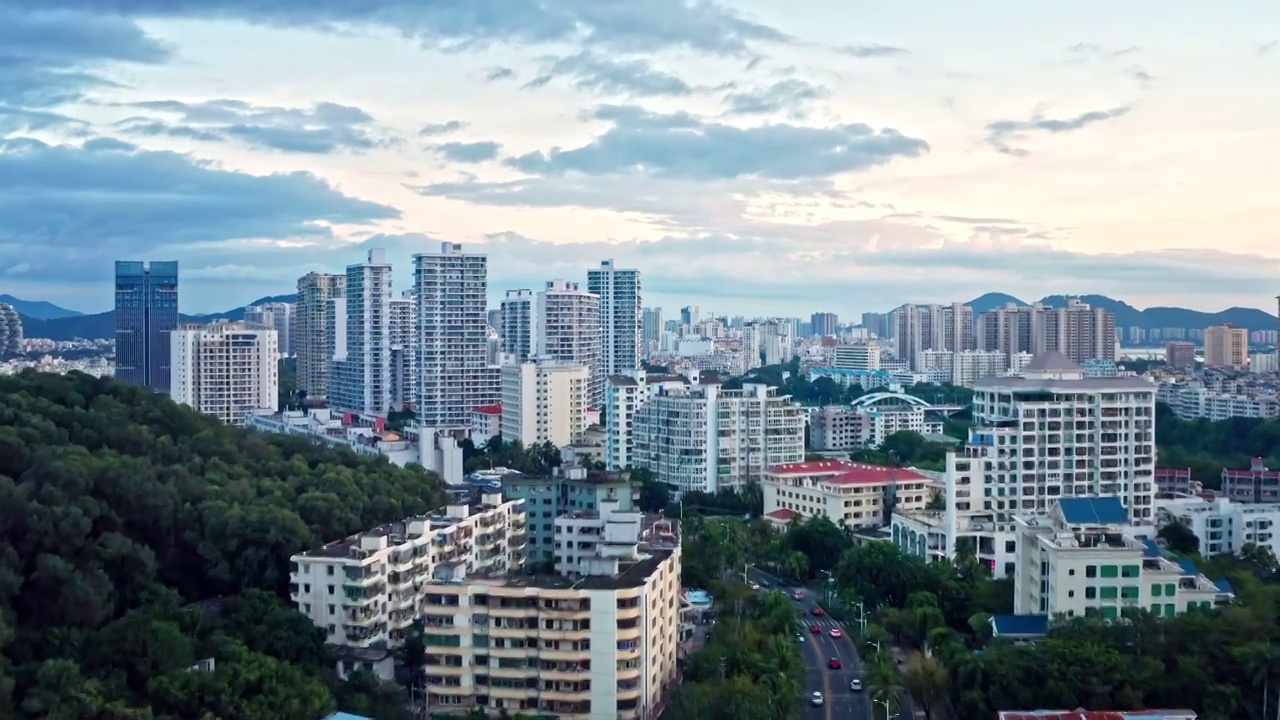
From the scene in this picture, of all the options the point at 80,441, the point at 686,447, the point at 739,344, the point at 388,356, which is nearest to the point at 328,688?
the point at 80,441

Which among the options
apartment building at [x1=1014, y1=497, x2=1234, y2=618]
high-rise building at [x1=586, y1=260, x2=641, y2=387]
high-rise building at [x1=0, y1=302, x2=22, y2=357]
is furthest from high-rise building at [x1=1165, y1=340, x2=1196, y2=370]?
apartment building at [x1=1014, y1=497, x2=1234, y2=618]

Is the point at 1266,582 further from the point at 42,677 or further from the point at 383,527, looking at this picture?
the point at 42,677

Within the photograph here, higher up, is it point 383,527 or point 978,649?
point 383,527

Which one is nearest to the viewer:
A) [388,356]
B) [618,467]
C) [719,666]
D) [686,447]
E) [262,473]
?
[719,666]

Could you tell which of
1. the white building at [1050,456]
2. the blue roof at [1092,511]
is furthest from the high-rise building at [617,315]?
the blue roof at [1092,511]

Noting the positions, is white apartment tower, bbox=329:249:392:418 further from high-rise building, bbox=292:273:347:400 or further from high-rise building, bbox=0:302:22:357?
high-rise building, bbox=0:302:22:357

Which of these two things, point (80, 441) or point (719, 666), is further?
point (80, 441)

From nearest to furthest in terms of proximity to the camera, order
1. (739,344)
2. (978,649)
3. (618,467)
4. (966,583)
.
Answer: (978,649)
(966,583)
(618,467)
(739,344)
